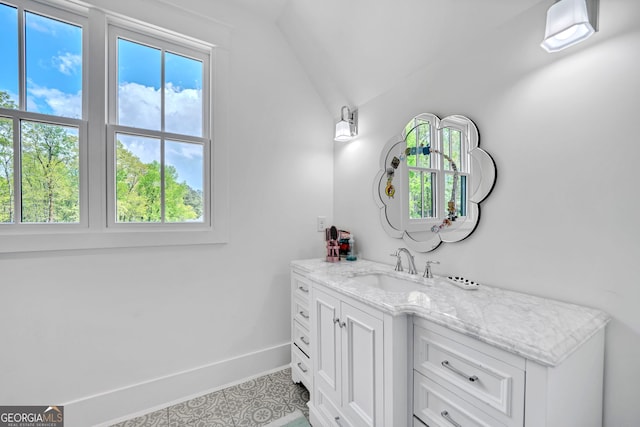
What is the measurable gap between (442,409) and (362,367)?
13.6 inches

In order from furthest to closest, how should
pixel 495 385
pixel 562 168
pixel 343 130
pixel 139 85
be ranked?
pixel 343 130, pixel 139 85, pixel 562 168, pixel 495 385

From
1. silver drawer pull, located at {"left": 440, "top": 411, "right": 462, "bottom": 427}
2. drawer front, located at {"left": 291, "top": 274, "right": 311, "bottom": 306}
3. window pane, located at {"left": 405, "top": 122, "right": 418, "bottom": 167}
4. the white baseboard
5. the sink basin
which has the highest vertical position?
window pane, located at {"left": 405, "top": 122, "right": 418, "bottom": 167}

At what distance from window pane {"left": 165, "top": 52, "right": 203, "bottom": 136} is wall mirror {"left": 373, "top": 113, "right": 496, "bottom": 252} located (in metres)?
1.42

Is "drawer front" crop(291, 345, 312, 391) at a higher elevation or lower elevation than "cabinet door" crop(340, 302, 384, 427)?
lower

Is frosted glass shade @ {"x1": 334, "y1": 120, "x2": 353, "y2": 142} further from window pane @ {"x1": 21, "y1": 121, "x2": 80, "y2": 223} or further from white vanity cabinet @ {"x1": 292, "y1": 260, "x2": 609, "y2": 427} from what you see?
window pane @ {"x1": 21, "y1": 121, "x2": 80, "y2": 223}

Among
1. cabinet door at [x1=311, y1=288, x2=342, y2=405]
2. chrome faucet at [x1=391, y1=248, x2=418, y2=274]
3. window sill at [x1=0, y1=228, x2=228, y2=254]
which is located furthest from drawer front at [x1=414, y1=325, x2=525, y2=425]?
window sill at [x1=0, y1=228, x2=228, y2=254]

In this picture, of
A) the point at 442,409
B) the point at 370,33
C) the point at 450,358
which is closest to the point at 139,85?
the point at 370,33

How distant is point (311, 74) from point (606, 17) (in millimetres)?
1832

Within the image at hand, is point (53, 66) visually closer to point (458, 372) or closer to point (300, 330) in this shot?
point (300, 330)

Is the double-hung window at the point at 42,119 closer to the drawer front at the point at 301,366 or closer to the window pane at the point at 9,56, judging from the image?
the window pane at the point at 9,56

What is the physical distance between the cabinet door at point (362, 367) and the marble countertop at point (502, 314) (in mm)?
104

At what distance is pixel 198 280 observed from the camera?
1923mm

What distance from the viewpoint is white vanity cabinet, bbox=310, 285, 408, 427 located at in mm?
1082

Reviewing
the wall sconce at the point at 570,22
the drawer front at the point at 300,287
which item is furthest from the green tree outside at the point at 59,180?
the wall sconce at the point at 570,22
